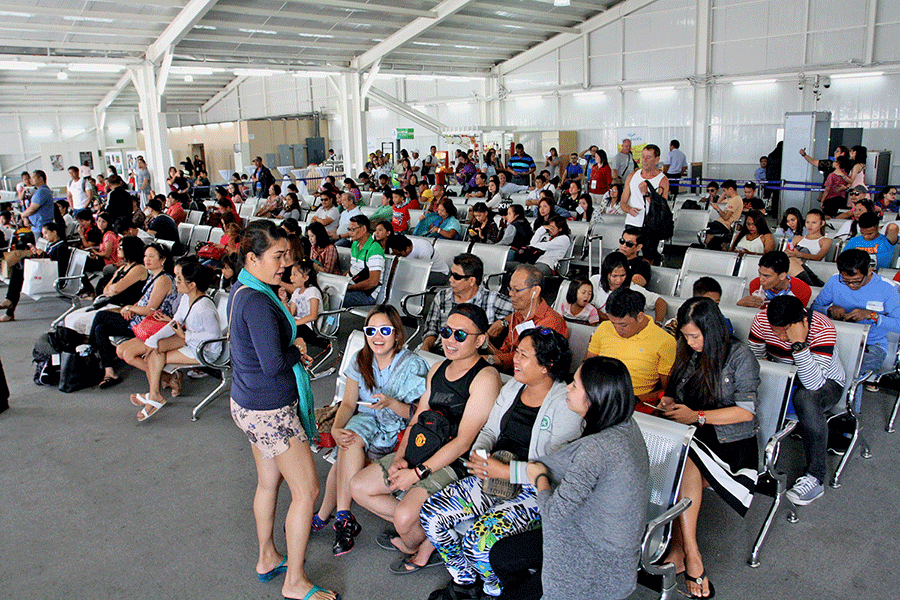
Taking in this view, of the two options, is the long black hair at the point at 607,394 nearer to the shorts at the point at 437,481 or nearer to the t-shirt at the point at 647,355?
the shorts at the point at 437,481

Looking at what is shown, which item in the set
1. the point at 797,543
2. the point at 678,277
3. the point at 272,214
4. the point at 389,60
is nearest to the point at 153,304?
the point at 678,277

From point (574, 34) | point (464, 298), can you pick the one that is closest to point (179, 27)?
point (574, 34)

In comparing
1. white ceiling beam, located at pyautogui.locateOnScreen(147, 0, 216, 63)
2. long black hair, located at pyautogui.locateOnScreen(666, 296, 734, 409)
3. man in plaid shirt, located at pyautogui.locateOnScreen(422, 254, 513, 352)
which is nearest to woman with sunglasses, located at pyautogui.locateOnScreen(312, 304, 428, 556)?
man in plaid shirt, located at pyautogui.locateOnScreen(422, 254, 513, 352)

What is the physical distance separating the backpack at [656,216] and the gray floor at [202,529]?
7.40ft

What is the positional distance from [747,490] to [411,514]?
1.40 m

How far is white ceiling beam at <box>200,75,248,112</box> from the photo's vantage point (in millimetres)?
27969

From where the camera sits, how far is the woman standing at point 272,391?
95.3 inches

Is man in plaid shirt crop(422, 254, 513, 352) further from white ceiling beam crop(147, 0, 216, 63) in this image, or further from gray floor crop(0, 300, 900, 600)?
white ceiling beam crop(147, 0, 216, 63)

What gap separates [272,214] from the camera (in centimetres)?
1070

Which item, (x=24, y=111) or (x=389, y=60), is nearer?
(x=389, y=60)

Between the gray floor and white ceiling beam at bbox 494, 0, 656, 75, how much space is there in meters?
14.4

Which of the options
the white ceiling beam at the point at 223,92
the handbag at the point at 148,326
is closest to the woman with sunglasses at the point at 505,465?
the handbag at the point at 148,326

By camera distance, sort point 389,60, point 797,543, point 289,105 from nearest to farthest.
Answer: point 797,543 → point 389,60 → point 289,105

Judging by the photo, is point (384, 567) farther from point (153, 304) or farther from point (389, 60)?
point (389, 60)
